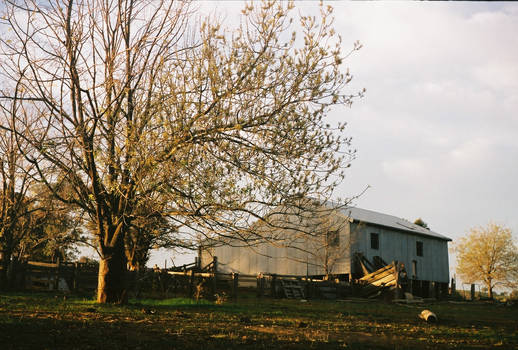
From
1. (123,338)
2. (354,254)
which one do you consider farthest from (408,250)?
(123,338)

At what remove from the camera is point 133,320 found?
1005 cm

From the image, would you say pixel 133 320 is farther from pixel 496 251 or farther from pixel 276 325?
pixel 496 251

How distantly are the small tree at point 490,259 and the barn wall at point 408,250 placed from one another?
37.4 ft

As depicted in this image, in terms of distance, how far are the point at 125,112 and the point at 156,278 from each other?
13.3 metres

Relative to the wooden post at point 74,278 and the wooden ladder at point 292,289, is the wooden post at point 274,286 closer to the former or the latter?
the wooden ladder at point 292,289

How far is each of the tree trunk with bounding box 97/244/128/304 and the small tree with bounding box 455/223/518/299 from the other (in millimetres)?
49172

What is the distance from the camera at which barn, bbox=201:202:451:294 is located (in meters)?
33.5

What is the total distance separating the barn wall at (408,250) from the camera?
116 feet

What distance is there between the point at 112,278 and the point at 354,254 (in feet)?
77.2

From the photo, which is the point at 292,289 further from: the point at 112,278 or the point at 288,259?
the point at 112,278

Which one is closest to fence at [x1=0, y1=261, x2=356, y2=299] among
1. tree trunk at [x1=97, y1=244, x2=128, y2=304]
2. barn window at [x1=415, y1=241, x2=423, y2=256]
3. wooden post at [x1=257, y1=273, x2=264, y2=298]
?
wooden post at [x1=257, y1=273, x2=264, y2=298]

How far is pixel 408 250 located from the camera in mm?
39406

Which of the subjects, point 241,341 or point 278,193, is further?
point 278,193

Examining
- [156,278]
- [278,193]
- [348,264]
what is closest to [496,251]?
[348,264]
